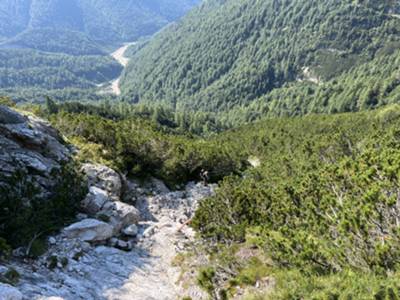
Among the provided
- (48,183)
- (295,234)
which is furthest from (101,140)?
(295,234)

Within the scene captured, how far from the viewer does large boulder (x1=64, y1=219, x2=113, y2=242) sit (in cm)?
1775

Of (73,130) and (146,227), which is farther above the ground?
(73,130)

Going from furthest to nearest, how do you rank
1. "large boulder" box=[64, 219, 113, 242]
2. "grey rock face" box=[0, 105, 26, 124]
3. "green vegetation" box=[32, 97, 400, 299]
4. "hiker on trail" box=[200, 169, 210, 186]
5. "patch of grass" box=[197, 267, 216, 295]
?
"hiker on trail" box=[200, 169, 210, 186] → "grey rock face" box=[0, 105, 26, 124] → "large boulder" box=[64, 219, 113, 242] → "patch of grass" box=[197, 267, 216, 295] → "green vegetation" box=[32, 97, 400, 299]

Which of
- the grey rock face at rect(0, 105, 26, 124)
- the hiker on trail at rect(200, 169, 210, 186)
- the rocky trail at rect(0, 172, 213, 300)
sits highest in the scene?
the grey rock face at rect(0, 105, 26, 124)

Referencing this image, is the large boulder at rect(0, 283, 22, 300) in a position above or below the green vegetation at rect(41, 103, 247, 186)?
below

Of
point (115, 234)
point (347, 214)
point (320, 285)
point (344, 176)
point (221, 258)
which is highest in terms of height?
point (344, 176)

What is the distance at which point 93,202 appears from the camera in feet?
73.3

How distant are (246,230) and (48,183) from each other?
1248cm

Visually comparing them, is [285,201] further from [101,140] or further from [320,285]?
[101,140]

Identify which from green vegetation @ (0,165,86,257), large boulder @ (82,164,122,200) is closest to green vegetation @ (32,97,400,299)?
large boulder @ (82,164,122,200)

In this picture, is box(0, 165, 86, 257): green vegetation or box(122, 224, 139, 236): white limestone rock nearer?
box(0, 165, 86, 257): green vegetation

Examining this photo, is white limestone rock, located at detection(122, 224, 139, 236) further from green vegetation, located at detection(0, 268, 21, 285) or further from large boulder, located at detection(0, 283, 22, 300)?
large boulder, located at detection(0, 283, 22, 300)

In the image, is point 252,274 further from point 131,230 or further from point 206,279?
point 131,230

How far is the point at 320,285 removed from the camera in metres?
9.22
